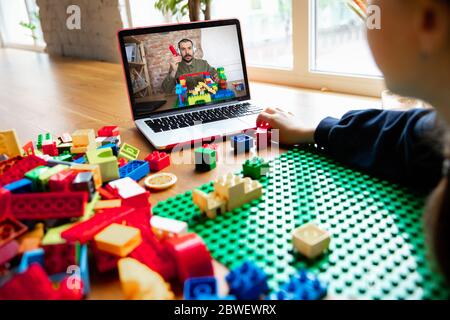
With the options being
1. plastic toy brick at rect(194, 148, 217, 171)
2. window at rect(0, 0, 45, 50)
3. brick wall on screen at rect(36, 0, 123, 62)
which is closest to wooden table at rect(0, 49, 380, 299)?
plastic toy brick at rect(194, 148, 217, 171)

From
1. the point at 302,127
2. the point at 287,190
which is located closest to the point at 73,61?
the point at 302,127

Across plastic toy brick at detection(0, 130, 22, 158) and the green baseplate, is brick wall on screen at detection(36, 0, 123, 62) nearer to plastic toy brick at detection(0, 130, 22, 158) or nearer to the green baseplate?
plastic toy brick at detection(0, 130, 22, 158)

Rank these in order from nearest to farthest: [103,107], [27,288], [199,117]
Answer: [27,288] < [199,117] < [103,107]

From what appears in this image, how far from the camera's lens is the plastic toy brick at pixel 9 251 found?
40 centimetres

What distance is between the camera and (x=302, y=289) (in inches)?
14.7

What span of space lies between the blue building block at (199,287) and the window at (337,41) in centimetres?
90

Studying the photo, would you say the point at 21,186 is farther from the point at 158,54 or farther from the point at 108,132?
the point at 158,54

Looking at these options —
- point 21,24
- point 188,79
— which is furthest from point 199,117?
point 21,24

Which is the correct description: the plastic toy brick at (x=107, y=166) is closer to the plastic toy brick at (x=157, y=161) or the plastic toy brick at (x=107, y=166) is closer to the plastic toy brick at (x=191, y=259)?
the plastic toy brick at (x=157, y=161)

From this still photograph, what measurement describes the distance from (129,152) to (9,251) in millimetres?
309

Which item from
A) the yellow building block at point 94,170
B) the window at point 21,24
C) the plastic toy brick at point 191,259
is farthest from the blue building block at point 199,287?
the window at point 21,24

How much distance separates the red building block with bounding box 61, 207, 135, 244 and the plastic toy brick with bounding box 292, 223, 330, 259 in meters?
0.19

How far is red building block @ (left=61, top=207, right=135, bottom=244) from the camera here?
1.39 ft

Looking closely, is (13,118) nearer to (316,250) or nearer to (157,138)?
(157,138)
